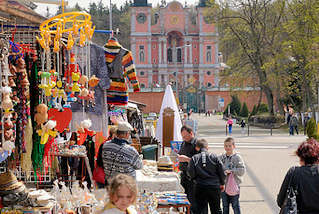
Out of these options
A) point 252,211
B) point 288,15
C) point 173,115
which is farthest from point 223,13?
point 252,211

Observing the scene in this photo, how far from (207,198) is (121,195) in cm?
299

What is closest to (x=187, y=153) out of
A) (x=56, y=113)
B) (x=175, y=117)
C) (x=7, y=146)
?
(x=56, y=113)

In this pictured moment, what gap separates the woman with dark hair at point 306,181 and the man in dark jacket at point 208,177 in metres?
1.79

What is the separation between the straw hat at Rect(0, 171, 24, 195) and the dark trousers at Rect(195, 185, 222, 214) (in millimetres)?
2598

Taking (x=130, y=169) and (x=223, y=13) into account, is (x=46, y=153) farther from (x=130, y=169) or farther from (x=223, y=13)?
(x=223, y=13)

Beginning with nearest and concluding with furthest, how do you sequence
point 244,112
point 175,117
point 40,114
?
point 40,114, point 175,117, point 244,112

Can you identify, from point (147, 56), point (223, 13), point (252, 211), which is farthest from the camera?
point (147, 56)

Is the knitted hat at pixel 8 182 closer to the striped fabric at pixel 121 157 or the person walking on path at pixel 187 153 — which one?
the striped fabric at pixel 121 157

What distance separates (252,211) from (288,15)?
99.7 ft

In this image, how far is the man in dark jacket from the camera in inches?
251

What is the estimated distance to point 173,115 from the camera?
13656mm

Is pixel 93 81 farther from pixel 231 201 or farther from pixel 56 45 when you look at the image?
pixel 231 201

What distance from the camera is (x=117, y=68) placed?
6844 mm

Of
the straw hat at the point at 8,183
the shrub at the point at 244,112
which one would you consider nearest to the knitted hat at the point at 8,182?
the straw hat at the point at 8,183
